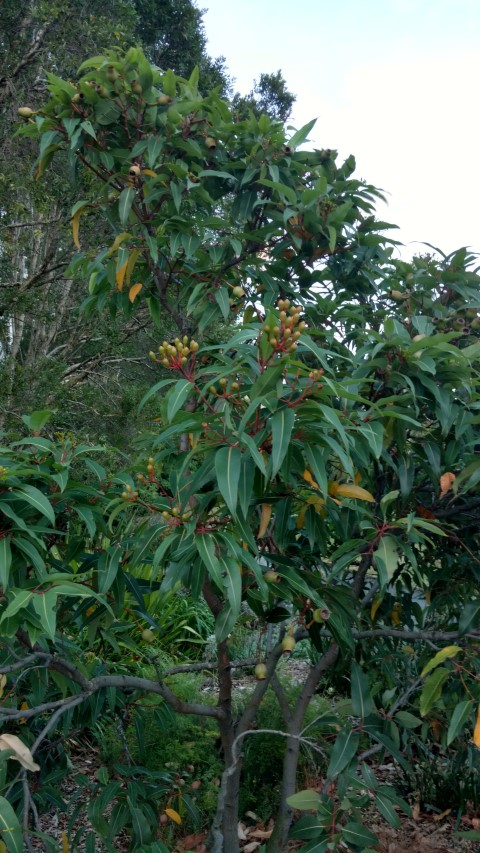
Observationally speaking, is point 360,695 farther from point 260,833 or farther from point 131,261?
point 131,261

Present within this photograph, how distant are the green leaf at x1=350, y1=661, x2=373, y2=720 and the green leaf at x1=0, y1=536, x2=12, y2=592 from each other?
1.03 m

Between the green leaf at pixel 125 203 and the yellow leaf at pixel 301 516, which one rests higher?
the green leaf at pixel 125 203

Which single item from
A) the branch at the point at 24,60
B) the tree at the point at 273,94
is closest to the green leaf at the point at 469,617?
the branch at the point at 24,60

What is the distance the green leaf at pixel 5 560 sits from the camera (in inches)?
55.2

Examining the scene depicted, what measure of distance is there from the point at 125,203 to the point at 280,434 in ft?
3.71

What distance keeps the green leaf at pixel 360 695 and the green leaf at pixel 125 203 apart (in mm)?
1467

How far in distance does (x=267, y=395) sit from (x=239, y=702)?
300 centimetres

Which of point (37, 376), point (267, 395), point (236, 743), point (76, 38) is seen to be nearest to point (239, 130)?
point (267, 395)

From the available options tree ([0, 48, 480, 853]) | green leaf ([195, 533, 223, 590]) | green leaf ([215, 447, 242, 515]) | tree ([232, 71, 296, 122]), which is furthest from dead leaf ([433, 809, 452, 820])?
tree ([232, 71, 296, 122])

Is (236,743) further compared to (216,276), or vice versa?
(216,276)

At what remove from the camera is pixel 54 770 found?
94.3 inches

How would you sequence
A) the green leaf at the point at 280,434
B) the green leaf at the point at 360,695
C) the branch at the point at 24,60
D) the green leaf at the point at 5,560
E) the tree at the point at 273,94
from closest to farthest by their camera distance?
the green leaf at the point at 280,434 < the green leaf at the point at 5,560 < the green leaf at the point at 360,695 < the branch at the point at 24,60 < the tree at the point at 273,94

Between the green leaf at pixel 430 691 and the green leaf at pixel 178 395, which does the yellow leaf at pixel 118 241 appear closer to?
the green leaf at pixel 178 395

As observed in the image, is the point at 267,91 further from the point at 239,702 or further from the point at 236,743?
the point at 236,743
